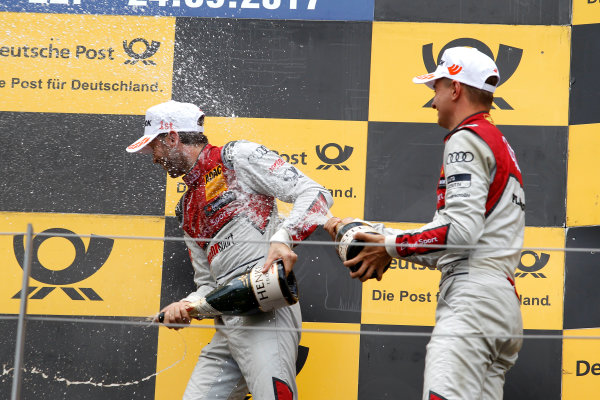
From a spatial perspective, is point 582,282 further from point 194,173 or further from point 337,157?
point 194,173

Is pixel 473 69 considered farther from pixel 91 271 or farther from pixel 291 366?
pixel 91 271

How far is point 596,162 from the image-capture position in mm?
3154

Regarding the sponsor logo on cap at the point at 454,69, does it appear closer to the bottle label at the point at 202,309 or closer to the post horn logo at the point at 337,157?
the post horn logo at the point at 337,157

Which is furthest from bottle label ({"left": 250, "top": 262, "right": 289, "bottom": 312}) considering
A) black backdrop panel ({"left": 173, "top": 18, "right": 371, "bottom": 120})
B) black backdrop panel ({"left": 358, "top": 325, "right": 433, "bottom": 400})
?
black backdrop panel ({"left": 173, "top": 18, "right": 371, "bottom": 120})

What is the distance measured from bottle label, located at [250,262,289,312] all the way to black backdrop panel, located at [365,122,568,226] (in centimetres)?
79

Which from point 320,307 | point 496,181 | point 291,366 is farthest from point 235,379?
point 496,181

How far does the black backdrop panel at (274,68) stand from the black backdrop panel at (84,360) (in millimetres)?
970

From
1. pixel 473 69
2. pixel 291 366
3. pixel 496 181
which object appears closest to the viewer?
pixel 496 181

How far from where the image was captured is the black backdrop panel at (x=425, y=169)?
3189 millimetres

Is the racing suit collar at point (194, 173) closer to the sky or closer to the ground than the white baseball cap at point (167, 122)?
closer to the ground

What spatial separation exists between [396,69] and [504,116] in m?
0.46

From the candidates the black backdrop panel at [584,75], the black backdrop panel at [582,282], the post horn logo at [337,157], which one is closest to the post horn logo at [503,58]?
the black backdrop panel at [584,75]

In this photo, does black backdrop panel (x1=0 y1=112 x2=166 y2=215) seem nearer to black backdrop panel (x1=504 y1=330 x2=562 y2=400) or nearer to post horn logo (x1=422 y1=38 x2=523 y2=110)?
post horn logo (x1=422 y1=38 x2=523 y2=110)

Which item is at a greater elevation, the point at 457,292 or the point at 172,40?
the point at 172,40
